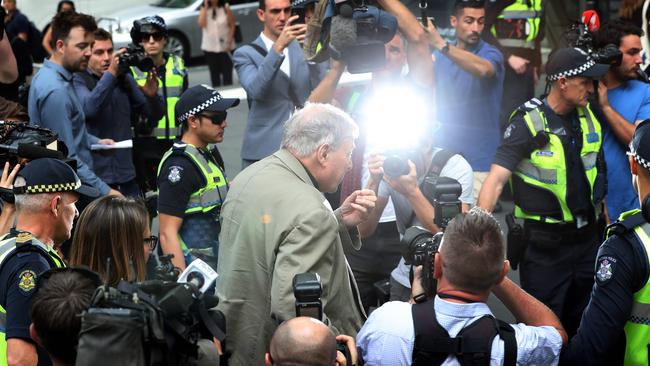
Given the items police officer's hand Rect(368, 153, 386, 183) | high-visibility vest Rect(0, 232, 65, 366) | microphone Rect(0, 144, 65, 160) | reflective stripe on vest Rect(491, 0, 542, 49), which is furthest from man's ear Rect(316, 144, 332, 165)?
reflective stripe on vest Rect(491, 0, 542, 49)

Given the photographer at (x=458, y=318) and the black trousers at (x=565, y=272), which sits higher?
the photographer at (x=458, y=318)

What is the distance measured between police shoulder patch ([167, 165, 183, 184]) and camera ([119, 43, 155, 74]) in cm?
199

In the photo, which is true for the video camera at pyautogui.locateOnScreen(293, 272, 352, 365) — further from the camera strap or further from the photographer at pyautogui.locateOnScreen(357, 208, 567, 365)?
the camera strap

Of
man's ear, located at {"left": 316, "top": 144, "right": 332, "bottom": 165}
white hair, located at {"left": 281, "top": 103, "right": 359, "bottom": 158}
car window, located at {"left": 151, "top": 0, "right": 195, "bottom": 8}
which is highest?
white hair, located at {"left": 281, "top": 103, "right": 359, "bottom": 158}

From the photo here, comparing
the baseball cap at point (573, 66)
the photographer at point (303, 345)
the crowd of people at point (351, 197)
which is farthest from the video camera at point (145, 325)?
the baseball cap at point (573, 66)

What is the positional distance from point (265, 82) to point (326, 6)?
1.33 metres

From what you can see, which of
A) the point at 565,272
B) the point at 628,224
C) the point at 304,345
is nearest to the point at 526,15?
the point at 565,272

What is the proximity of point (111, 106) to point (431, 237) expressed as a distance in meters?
4.22

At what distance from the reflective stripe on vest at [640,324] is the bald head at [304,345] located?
52.4 inches

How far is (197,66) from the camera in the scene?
62.8 feet

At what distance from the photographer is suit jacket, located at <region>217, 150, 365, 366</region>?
4.08 m

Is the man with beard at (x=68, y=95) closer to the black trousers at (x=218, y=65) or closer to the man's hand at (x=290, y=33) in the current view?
the man's hand at (x=290, y=33)

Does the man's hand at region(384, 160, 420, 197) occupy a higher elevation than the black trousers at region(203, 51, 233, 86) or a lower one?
higher

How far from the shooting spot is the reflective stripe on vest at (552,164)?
5922mm
